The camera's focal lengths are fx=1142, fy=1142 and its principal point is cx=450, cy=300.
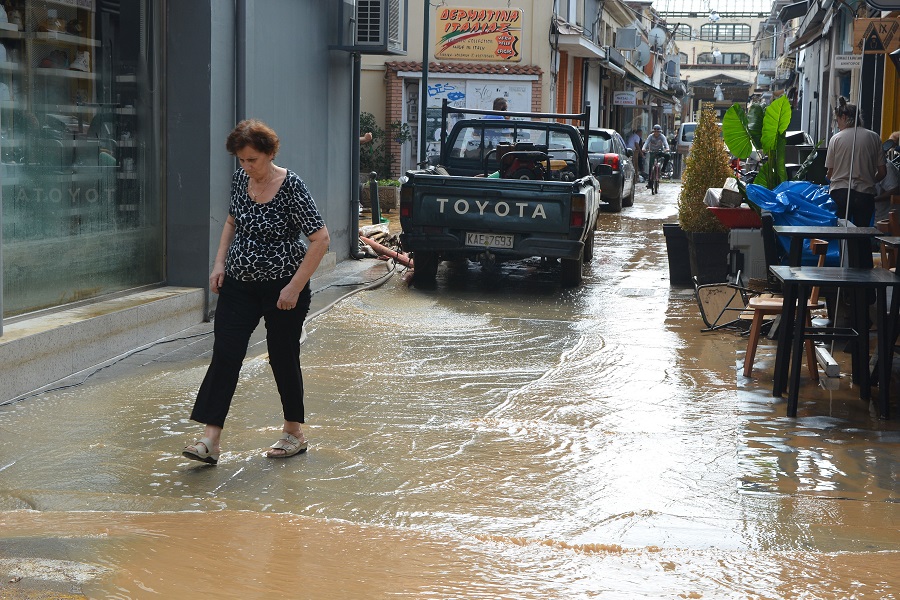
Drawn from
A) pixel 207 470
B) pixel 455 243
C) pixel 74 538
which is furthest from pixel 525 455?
pixel 455 243

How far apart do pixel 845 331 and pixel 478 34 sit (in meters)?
23.5

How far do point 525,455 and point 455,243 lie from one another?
19.9 ft

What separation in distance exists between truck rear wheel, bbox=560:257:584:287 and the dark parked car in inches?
425

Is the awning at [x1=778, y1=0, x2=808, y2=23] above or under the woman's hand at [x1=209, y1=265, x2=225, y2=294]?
above

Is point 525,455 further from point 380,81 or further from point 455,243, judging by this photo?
point 380,81

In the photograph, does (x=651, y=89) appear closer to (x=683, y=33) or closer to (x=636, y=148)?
(x=636, y=148)

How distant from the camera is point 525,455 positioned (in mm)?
5859

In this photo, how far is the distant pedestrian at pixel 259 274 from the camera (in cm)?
550

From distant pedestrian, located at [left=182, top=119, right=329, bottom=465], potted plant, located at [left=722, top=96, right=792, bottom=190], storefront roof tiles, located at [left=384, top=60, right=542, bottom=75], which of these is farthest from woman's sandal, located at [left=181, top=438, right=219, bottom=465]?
storefront roof tiles, located at [left=384, top=60, right=542, bottom=75]

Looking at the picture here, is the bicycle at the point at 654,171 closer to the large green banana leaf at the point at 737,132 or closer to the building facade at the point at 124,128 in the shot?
the large green banana leaf at the point at 737,132

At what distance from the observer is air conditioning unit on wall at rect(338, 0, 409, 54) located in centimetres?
1305

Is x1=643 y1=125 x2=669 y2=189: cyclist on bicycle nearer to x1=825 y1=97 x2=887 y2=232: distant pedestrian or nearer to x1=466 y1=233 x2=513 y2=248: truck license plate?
x1=825 y1=97 x2=887 y2=232: distant pedestrian

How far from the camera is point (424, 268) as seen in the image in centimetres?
1217

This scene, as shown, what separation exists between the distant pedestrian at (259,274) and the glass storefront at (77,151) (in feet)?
6.49
